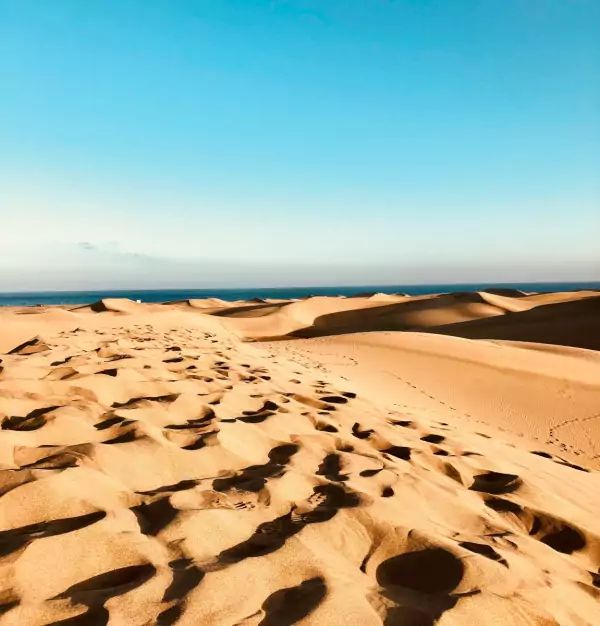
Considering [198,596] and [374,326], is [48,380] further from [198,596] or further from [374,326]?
[374,326]

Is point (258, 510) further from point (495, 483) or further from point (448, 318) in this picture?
point (448, 318)

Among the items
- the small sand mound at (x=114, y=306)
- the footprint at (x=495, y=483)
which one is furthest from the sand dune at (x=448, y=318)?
the footprint at (x=495, y=483)

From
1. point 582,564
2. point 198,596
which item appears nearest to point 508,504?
point 582,564

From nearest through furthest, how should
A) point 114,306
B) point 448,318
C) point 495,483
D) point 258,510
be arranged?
point 258,510
point 495,483
point 448,318
point 114,306

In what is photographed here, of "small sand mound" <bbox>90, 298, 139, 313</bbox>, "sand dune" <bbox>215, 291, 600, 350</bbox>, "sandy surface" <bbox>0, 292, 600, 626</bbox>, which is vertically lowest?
"sand dune" <bbox>215, 291, 600, 350</bbox>

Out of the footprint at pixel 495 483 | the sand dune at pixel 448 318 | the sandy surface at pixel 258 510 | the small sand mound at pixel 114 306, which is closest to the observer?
the sandy surface at pixel 258 510

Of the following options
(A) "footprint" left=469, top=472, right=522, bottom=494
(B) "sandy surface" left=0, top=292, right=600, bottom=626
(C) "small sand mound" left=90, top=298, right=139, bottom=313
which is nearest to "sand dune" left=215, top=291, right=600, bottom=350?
(C) "small sand mound" left=90, top=298, right=139, bottom=313

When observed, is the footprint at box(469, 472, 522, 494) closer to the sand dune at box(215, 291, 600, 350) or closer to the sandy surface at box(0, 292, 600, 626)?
the sandy surface at box(0, 292, 600, 626)

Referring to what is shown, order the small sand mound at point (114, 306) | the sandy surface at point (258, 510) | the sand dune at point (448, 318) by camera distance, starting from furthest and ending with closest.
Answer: the small sand mound at point (114, 306), the sand dune at point (448, 318), the sandy surface at point (258, 510)

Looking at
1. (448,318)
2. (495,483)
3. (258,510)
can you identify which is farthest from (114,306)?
(258,510)

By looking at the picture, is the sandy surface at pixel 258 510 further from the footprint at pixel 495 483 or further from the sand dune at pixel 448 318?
the sand dune at pixel 448 318

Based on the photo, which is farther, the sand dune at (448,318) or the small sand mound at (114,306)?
the small sand mound at (114,306)

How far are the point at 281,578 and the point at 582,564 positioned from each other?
1.77 m

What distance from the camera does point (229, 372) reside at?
225 inches
